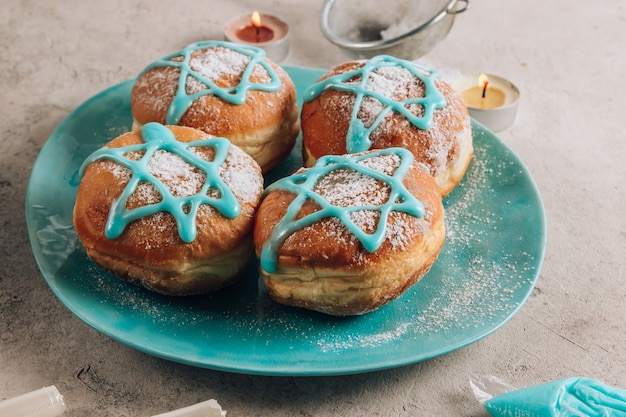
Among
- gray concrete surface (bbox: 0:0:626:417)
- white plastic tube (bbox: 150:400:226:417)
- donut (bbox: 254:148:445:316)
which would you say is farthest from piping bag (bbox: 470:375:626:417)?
white plastic tube (bbox: 150:400:226:417)

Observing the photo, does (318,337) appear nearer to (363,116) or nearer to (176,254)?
(176,254)

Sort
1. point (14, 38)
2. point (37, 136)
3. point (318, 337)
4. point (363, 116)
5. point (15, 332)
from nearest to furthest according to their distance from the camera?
point (318, 337)
point (15, 332)
point (363, 116)
point (37, 136)
point (14, 38)

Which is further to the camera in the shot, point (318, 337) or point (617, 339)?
point (617, 339)

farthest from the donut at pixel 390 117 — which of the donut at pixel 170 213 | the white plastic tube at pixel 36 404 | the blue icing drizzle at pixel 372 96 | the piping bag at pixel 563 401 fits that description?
the white plastic tube at pixel 36 404

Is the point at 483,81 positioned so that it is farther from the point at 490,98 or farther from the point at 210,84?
the point at 210,84

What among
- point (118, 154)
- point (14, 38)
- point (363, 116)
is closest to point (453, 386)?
point (363, 116)

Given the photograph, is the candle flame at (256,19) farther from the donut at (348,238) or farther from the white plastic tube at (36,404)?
the white plastic tube at (36,404)

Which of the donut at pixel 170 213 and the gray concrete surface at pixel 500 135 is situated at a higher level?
the donut at pixel 170 213

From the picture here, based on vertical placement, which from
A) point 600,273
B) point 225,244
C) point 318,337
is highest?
point 225,244
